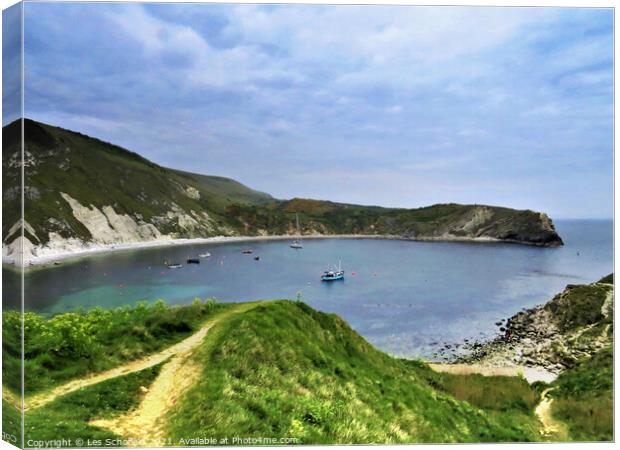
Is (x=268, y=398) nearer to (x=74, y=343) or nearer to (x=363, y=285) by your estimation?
(x=74, y=343)

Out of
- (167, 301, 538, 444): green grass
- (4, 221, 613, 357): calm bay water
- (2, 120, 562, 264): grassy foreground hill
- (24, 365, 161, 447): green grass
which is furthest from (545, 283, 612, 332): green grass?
(24, 365, 161, 447): green grass

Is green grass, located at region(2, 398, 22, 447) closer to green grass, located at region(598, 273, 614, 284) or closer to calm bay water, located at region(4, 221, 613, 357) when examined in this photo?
calm bay water, located at region(4, 221, 613, 357)

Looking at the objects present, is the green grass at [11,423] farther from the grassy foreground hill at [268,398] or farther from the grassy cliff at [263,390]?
the grassy foreground hill at [268,398]

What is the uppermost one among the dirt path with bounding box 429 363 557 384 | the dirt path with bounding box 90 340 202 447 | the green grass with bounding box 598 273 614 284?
the green grass with bounding box 598 273 614 284

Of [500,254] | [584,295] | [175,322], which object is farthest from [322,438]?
[500,254]

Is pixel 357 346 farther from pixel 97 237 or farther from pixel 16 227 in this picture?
pixel 97 237

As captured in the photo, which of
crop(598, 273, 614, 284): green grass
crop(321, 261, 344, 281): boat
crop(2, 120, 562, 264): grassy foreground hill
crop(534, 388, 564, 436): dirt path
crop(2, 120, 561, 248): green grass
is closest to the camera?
crop(534, 388, 564, 436): dirt path
